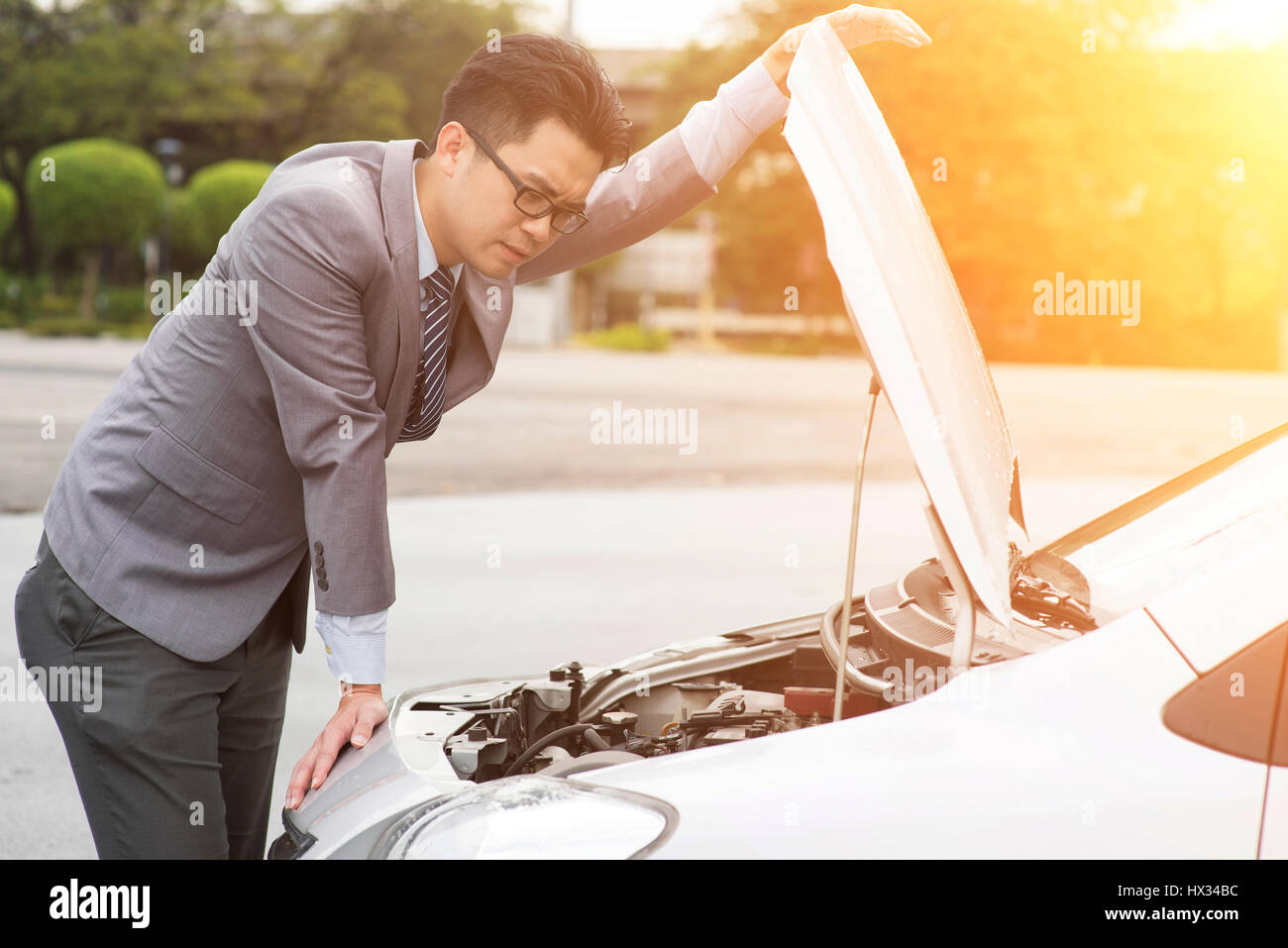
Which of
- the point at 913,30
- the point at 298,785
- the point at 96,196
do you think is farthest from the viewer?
the point at 96,196

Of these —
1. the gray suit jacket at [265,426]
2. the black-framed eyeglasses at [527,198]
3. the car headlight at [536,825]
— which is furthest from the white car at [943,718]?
the black-framed eyeglasses at [527,198]

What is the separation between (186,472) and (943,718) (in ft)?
3.70

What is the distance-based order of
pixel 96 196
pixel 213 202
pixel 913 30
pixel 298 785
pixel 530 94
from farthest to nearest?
pixel 213 202 < pixel 96 196 < pixel 913 30 < pixel 298 785 < pixel 530 94

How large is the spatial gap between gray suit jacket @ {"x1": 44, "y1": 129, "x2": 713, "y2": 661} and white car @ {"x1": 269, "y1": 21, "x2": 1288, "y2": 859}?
0.32 metres

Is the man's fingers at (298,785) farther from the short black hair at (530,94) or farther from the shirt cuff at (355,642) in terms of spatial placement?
the short black hair at (530,94)

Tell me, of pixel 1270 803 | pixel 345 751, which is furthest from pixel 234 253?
pixel 1270 803

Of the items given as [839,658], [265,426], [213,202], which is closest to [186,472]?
[265,426]

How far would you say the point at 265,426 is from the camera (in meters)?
2.01

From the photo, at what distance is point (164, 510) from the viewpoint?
202 centimetres

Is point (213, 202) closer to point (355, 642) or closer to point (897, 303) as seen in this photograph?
point (355, 642)

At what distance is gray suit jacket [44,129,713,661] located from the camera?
75.4 inches

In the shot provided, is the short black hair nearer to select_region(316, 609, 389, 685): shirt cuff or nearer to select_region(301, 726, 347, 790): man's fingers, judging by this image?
select_region(316, 609, 389, 685): shirt cuff

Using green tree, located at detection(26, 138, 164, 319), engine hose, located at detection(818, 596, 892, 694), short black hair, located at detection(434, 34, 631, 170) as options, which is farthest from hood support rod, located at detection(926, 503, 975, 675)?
green tree, located at detection(26, 138, 164, 319)
